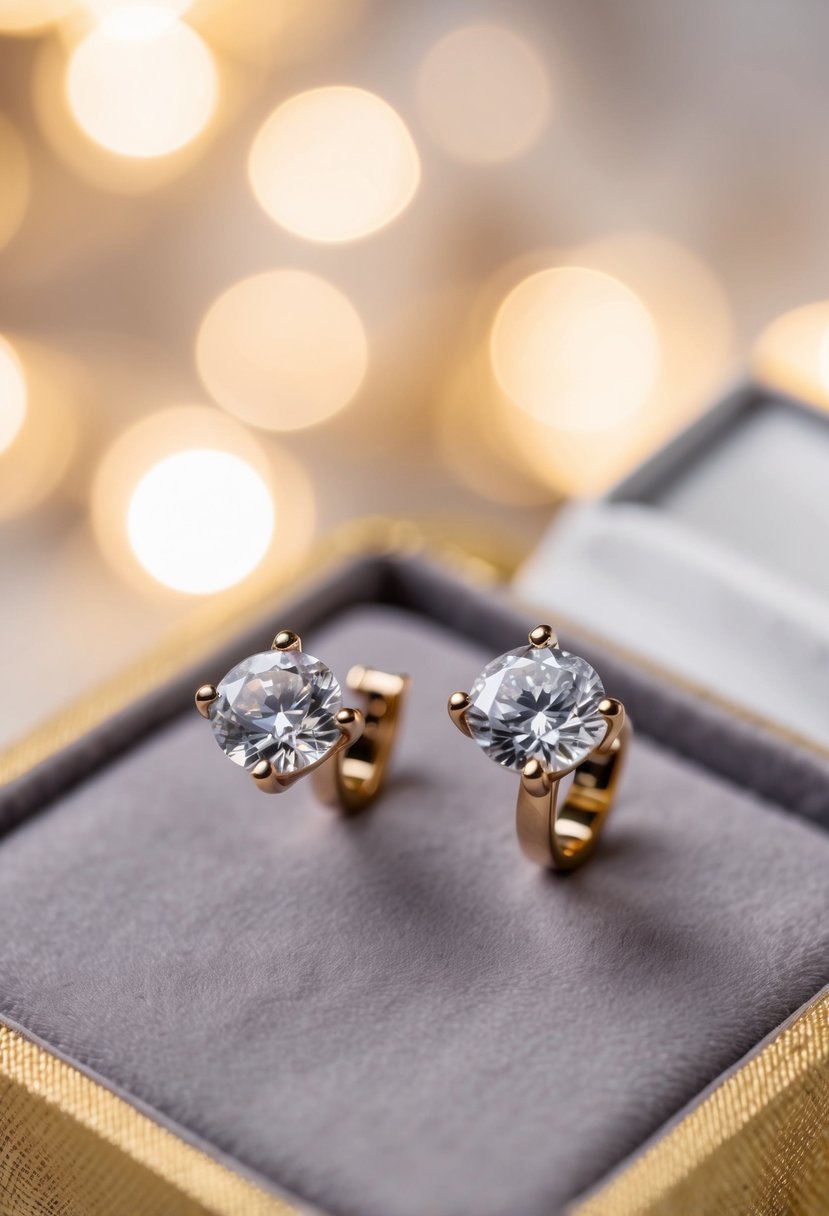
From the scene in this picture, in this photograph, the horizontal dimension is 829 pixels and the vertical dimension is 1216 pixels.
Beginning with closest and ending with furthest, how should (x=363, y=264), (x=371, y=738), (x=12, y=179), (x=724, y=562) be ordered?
1. (x=371, y=738)
2. (x=724, y=562)
3. (x=12, y=179)
4. (x=363, y=264)

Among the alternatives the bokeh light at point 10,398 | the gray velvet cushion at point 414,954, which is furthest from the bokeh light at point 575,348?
the gray velvet cushion at point 414,954

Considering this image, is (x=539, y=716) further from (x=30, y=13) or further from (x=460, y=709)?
(x=30, y=13)

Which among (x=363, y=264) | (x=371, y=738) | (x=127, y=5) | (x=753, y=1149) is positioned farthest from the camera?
(x=363, y=264)

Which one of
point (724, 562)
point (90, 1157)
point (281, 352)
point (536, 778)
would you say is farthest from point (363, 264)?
point (90, 1157)

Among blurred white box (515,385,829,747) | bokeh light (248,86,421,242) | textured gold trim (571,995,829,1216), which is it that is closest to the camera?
textured gold trim (571,995,829,1216)

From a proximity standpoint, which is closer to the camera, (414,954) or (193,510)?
(414,954)

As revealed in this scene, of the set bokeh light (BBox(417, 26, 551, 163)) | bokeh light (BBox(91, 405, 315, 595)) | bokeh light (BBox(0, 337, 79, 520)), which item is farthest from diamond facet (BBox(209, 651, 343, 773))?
bokeh light (BBox(417, 26, 551, 163))

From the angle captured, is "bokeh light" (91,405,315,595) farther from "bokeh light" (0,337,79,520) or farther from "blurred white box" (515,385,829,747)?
"blurred white box" (515,385,829,747)
